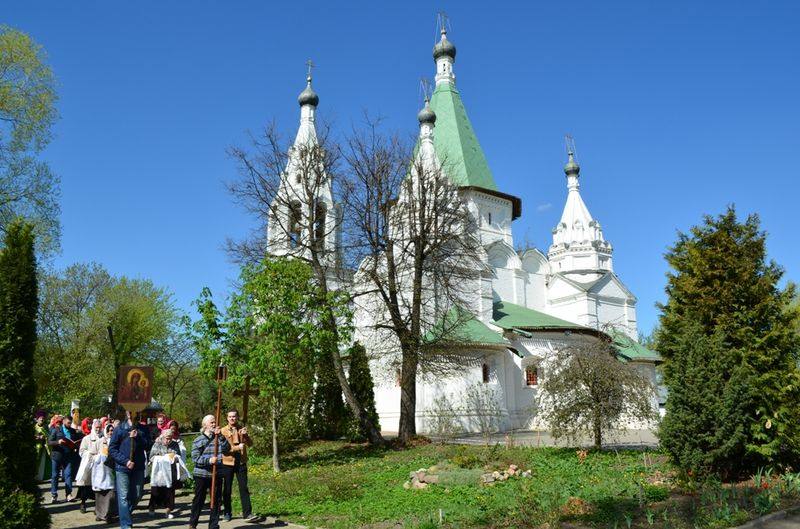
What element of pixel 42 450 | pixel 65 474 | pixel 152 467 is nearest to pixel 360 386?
pixel 42 450

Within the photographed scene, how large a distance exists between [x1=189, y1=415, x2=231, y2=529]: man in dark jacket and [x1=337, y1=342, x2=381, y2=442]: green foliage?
436 inches

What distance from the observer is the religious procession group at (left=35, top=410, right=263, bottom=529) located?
825 cm

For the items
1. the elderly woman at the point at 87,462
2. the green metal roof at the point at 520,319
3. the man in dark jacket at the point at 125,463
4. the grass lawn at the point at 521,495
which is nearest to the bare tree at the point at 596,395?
the grass lawn at the point at 521,495

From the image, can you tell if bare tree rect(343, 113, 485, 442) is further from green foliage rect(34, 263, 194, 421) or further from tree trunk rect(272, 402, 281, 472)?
green foliage rect(34, 263, 194, 421)

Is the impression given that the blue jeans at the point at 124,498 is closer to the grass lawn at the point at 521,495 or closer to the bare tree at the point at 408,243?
the grass lawn at the point at 521,495

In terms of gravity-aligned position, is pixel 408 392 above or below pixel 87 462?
above

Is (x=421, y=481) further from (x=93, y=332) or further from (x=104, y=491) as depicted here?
(x=93, y=332)

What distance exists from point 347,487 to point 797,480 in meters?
7.09

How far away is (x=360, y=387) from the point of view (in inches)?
786

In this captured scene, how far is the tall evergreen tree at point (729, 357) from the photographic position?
1028 cm

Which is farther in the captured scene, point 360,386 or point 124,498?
point 360,386

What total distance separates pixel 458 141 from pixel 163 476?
25178 millimetres

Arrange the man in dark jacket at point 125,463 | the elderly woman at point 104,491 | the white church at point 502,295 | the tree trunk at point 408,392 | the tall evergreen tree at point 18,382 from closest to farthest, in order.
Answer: the tall evergreen tree at point 18,382 → the man in dark jacket at point 125,463 → the elderly woman at point 104,491 → the tree trunk at point 408,392 → the white church at point 502,295

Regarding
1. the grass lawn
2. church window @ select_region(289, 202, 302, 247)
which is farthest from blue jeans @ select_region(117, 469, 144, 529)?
church window @ select_region(289, 202, 302, 247)
